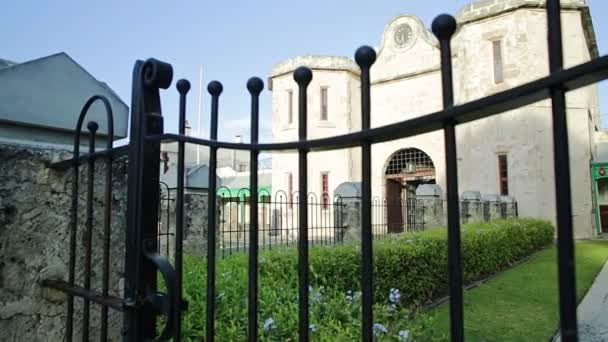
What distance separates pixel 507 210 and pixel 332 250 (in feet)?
38.0

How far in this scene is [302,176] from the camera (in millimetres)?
1226

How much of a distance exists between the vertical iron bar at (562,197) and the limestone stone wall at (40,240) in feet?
5.41

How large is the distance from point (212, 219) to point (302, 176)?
0.33 m

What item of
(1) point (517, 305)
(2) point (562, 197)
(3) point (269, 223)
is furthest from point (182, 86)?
(1) point (517, 305)

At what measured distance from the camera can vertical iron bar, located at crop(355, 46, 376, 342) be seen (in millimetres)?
1017

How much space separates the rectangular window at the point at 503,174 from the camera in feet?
49.8

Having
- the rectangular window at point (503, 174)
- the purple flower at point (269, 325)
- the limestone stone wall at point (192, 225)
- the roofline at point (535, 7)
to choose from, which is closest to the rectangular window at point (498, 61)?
the roofline at point (535, 7)

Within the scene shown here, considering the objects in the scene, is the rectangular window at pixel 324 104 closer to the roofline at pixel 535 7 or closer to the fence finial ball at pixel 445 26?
A: the roofline at pixel 535 7

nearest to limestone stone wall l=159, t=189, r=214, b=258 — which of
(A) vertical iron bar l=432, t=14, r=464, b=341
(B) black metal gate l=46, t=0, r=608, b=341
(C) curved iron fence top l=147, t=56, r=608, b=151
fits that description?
(B) black metal gate l=46, t=0, r=608, b=341

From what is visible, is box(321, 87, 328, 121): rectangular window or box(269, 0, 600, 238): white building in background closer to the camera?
box(269, 0, 600, 238): white building in background

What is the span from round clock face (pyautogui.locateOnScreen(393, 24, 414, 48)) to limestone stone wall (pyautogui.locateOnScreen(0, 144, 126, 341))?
58.1 feet

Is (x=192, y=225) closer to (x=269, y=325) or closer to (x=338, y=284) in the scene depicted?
(x=338, y=284)

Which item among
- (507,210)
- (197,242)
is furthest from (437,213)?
(197,242)

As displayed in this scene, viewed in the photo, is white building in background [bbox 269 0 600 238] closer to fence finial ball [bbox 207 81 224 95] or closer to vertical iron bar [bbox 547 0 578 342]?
fence finial ball [bbox 207 81 224 95]
